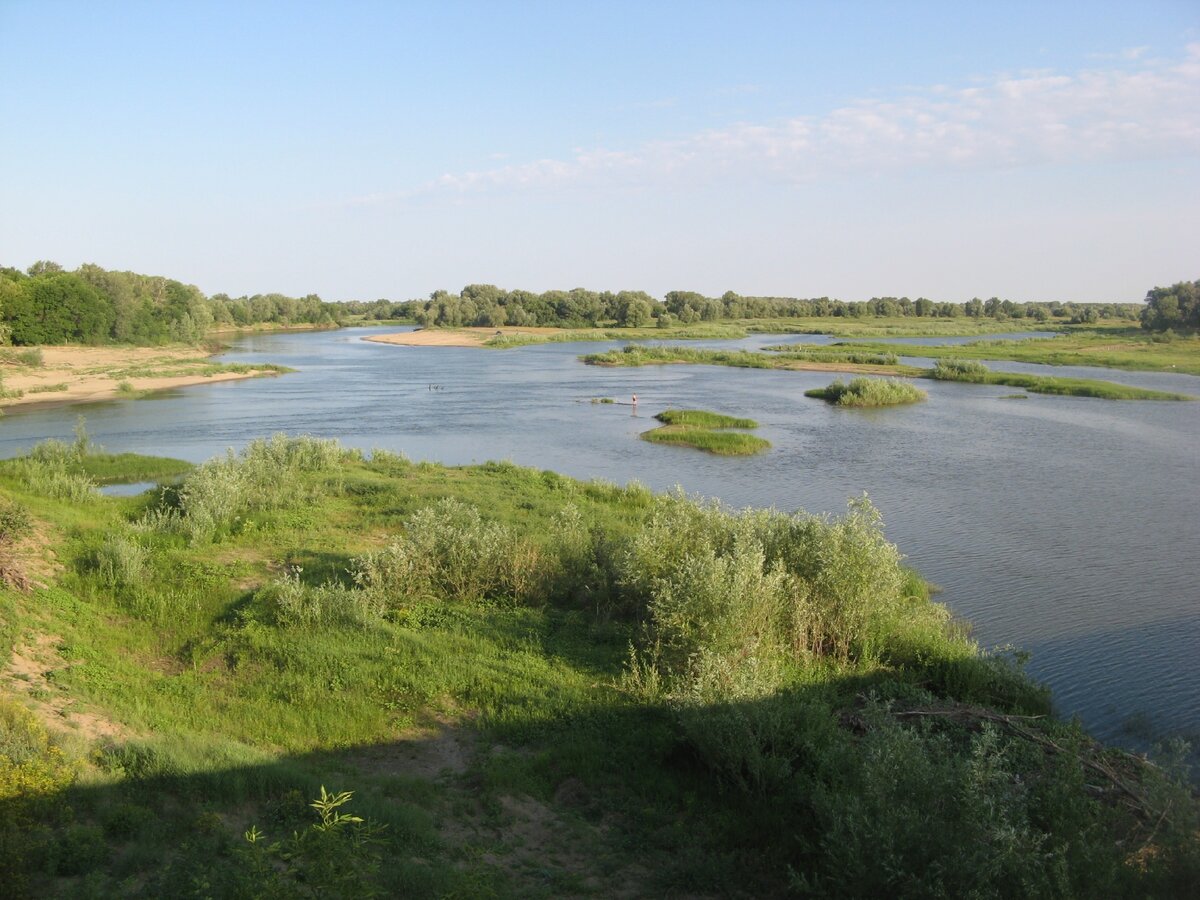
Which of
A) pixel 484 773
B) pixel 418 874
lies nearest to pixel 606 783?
pixel 484 773

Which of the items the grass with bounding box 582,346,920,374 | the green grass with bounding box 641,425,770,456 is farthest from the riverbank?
the green grass with bounding box 641,425,770,456

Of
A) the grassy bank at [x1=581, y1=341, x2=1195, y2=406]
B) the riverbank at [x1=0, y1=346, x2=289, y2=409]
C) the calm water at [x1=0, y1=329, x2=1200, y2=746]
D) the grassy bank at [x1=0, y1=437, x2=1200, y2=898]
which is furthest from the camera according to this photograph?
the grassy bank at [x1=581, y1=341, x2=1195, y2=406]

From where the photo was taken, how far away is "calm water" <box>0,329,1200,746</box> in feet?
42.2

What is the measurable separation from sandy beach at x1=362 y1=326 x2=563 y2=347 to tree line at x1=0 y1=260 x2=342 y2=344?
73.9ft

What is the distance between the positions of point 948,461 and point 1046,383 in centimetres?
2386

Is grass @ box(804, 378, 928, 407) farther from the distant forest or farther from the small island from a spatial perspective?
A: the distant forest

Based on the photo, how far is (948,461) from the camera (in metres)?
27.3

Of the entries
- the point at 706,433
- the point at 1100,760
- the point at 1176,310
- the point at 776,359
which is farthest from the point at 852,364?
the point at 1100,760

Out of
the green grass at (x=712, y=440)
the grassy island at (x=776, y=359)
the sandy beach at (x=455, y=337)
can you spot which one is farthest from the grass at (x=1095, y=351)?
the sandy beach at (x=455, y=337)

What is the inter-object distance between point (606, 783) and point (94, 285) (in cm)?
6937

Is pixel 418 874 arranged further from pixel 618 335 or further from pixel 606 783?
pixel 618 335

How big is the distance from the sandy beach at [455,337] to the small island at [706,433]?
59.6m

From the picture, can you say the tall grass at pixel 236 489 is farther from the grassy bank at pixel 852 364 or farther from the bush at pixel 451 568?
the grassy bank at pixel 852 364

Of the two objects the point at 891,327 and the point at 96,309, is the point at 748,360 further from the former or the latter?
the point at 891,327
